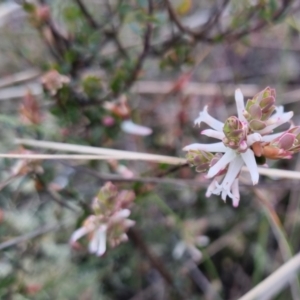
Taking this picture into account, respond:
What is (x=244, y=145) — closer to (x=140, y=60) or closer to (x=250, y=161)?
(x=250, y=161)

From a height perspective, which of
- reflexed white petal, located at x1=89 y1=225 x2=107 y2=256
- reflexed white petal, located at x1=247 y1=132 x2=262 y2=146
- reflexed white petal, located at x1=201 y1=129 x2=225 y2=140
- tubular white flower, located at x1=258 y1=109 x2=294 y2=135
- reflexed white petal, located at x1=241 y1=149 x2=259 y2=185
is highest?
reflexed white petal, located at x1=201 y1=129 x2=225 y2=140

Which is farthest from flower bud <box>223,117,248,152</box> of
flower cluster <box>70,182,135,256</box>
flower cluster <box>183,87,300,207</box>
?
flower cluster <box>70,182,135,256</box>

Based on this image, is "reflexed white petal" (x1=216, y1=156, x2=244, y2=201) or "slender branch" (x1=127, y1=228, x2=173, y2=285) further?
"slender branch" (x1=127, y1=228, x2=173, y2=285)

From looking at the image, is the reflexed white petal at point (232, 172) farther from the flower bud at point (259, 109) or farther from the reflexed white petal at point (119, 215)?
the reflexed white petal at point (119, 215)

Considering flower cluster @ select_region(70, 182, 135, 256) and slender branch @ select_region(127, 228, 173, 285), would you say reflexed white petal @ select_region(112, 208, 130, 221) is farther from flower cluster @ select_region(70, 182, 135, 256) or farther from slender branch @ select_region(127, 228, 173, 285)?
slender branch @ select_region(127, 228, 173, 285)

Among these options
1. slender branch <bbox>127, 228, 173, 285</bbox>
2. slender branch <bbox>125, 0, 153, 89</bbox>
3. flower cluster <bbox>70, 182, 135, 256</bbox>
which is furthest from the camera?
slender branch <bbox>127, 228, 173, 285</bbox>

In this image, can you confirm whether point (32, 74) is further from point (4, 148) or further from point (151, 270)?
point (151, 270)

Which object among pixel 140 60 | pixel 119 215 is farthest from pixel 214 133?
pixel 140 60

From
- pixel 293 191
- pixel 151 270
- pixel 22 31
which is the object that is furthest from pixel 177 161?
pixel 22 31
